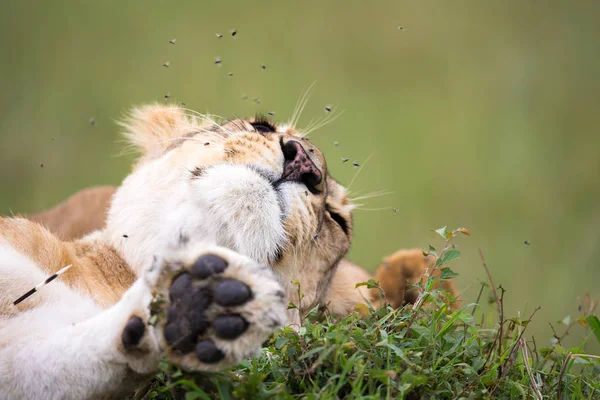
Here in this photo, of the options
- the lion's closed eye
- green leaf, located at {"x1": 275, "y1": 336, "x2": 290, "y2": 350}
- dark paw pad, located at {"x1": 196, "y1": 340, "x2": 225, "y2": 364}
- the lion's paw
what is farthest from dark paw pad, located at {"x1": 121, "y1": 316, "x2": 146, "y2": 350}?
the lion's closed eye

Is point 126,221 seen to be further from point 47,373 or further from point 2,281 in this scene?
point 47,373

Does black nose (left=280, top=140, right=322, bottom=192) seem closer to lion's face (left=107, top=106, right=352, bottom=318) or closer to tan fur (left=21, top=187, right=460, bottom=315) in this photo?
lion's face (left=107, top=106, right=352, bottom=318)

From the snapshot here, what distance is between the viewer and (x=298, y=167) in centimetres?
257

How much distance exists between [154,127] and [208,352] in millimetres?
1933

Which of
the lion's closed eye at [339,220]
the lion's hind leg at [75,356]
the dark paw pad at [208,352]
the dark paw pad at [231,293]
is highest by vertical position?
the dark paw pad at [231,293]

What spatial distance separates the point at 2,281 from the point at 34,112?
18.2 feet

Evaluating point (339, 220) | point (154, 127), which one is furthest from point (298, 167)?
point (154, 127)

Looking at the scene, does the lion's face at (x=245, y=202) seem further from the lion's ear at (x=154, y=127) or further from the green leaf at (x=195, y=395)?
the green leaf at (x=195, y=395)

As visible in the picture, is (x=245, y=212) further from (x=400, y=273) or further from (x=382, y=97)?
(x=382, y=97)

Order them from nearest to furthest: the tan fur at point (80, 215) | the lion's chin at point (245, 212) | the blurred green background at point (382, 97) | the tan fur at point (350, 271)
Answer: the lion's chin at point (245, 212) → the tan fur at point (350, 271) → the tan fur at point (80, 215) → the blurred green background at point (382, 97)

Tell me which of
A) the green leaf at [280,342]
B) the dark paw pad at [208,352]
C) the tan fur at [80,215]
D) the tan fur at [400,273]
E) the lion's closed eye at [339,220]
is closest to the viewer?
the dark paw pad at [208,352]

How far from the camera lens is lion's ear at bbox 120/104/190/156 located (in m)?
3.46

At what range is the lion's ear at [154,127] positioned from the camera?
11.4 feet

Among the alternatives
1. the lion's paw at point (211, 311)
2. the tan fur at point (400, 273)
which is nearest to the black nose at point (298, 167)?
the lion's paw at point (211, 311)
